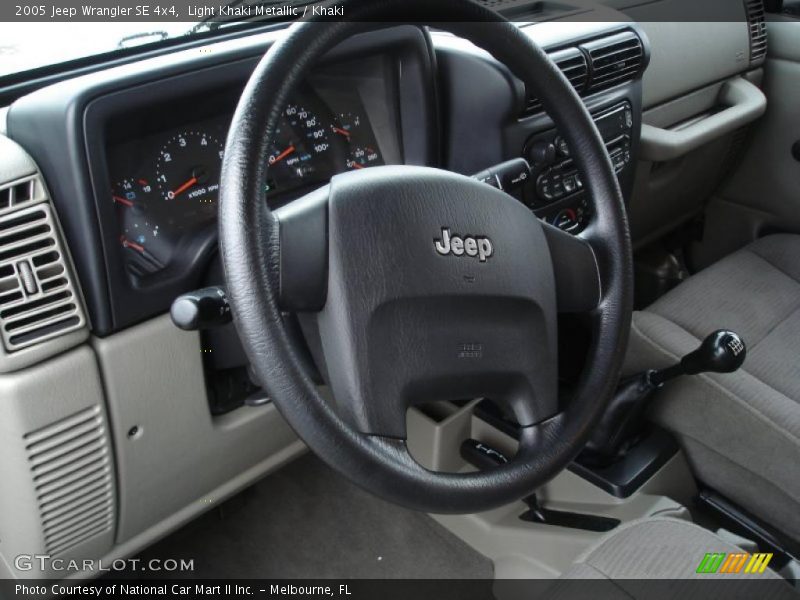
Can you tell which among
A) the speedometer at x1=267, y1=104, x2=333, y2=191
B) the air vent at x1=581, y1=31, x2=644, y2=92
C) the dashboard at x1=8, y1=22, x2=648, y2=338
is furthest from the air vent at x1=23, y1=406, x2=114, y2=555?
the air vent at x1=581, y1=31, x2=644, y2=92

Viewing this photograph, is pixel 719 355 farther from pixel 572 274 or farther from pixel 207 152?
pixel 207 152

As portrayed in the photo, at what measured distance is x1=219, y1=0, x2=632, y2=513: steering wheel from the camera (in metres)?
0.71

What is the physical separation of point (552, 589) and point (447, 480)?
1.02 ft

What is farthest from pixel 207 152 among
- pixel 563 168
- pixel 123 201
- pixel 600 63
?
pixel 600 63

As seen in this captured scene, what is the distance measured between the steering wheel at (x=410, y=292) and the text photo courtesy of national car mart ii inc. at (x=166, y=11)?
353 millimetres

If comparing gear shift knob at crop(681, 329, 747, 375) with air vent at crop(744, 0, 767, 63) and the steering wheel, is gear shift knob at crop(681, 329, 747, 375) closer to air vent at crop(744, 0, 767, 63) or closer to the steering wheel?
the steering wheel

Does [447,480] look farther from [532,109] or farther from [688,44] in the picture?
[688,44]

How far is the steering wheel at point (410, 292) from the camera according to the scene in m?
0.71

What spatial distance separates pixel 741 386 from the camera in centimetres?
132

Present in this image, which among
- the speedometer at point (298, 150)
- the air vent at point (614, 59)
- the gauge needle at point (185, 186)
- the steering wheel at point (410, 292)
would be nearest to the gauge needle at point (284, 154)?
the speedometer at point (298, 150)

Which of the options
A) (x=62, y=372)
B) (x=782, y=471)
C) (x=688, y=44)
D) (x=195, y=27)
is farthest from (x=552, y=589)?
(x=688, y=44)

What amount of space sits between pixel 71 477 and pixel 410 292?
58 cm

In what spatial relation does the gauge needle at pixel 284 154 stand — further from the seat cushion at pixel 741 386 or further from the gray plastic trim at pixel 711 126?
the gray plastic trim at pixel 711 126

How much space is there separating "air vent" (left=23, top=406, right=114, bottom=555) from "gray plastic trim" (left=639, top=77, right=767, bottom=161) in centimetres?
121
